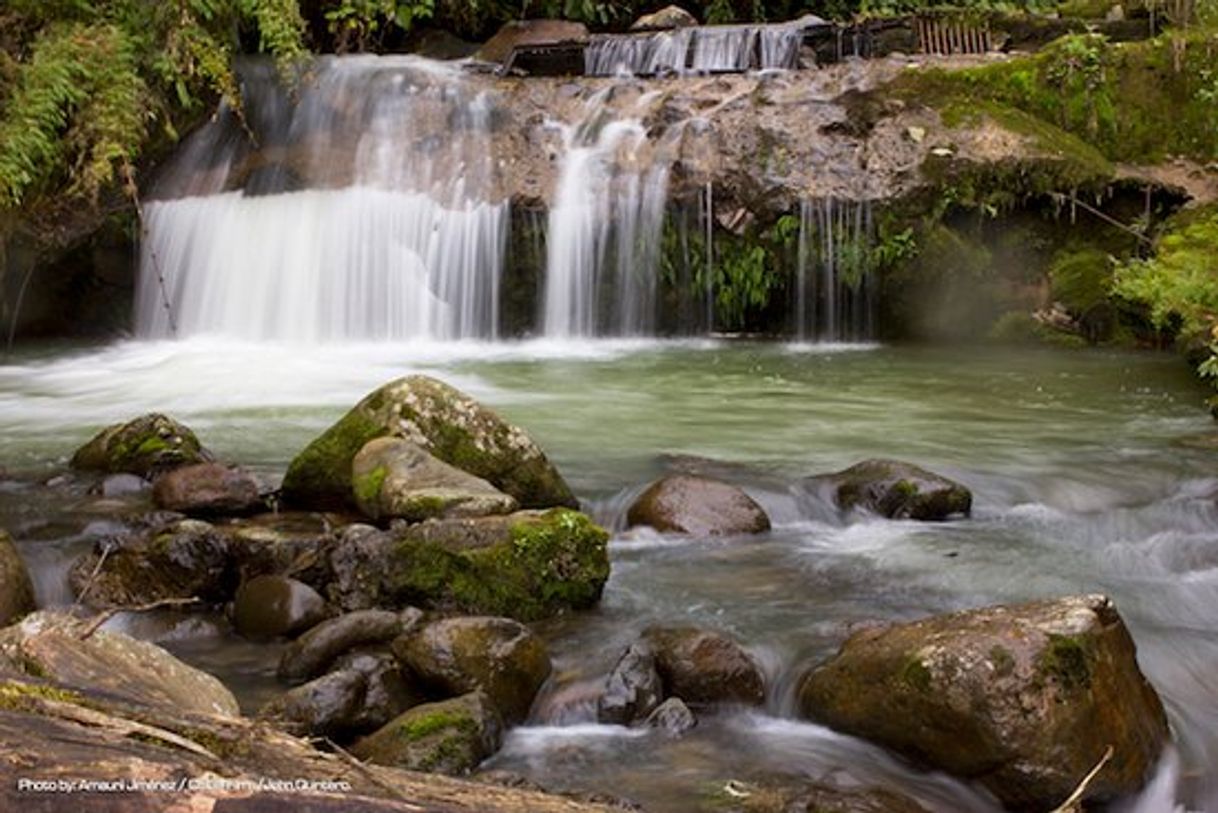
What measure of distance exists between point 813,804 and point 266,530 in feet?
11.2

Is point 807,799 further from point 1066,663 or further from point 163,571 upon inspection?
point 163,571

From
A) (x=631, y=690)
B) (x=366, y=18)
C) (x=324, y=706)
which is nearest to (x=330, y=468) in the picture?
(x=324, y=706)

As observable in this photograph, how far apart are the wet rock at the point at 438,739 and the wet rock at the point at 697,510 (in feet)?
8.50

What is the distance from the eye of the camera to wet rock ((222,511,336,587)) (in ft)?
20.3

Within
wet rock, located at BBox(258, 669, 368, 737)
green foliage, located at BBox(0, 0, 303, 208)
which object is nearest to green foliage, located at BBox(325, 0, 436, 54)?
green foliage, located at BBox(0, 0, 303, 208)

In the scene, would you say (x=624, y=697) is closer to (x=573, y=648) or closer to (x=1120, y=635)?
(x=573, y=648)

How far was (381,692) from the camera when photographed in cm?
492

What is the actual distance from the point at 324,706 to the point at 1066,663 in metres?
2.63

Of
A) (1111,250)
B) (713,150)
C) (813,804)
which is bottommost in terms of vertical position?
(813,804)

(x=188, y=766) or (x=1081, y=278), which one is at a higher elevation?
(x=1081, y=278)

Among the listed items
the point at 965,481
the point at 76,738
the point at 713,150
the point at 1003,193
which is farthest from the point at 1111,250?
the point at 76,738

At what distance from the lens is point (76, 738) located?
2170 millimetres

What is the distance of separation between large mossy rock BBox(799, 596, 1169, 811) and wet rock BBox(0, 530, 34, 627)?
368 centimetres

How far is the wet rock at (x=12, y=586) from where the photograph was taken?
5.81m
